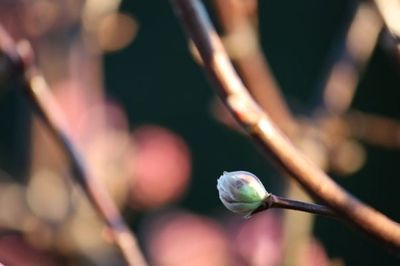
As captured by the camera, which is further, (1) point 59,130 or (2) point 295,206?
(1) point 59,130

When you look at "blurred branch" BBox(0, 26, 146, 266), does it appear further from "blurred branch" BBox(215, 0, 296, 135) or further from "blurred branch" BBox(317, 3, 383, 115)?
"blurred branch" BBox(317, 3, 383, 115)

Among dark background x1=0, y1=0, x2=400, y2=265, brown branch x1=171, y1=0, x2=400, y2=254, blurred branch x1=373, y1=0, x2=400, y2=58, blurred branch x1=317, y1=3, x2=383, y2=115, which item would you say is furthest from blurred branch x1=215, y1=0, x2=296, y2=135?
dark background x1=0, y1=0, x2=400, y2=265

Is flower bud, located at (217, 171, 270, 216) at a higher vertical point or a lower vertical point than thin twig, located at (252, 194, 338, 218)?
higher

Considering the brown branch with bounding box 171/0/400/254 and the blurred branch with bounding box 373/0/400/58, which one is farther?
the blurred branch with bounding box 373/0/400/58

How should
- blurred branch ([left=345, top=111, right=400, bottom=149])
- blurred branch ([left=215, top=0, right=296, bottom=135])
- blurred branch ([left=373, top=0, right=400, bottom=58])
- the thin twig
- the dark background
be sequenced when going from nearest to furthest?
the thin twig < blurred branch ([left=373, top=0, right=400, bottom=58]) < blurred branch ([left=215, top=0, right=296, bottom=135]) < blurred branch ([left=345, top=111, right=400, bottom=149]) < the dark background

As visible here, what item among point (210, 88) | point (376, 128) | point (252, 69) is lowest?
point (376, 128)

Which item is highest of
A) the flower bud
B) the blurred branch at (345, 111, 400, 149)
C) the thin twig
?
the flower bud

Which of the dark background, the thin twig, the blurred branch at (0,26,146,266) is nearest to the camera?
the thin twig

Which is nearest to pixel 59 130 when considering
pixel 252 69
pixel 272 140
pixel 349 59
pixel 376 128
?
pixel 272 140

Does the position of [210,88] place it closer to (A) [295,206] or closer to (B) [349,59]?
(B) [349,59]
